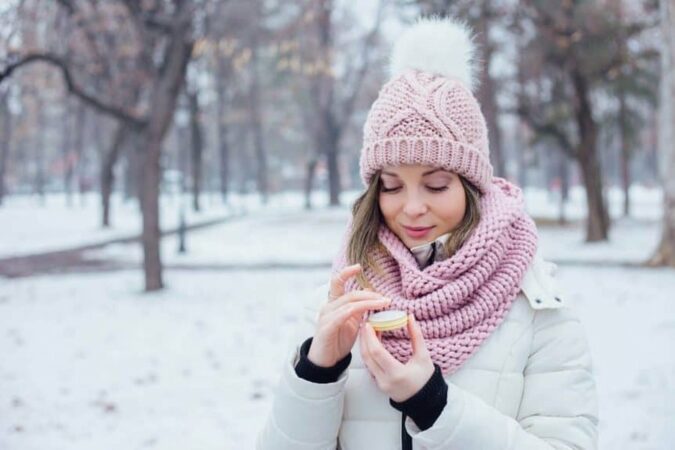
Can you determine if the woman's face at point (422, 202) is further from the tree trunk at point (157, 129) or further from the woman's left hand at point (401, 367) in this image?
the tree trunk at point (157, 129)

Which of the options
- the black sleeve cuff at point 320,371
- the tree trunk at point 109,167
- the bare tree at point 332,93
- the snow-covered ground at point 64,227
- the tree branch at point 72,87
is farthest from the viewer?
the bare tree at point 332,93

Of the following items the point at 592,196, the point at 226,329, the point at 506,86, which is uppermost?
the point at 506,86

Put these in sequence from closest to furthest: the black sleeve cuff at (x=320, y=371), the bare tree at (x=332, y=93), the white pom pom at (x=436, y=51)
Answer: the black sleeve cuff at (x=320, y=371) < the white pom pom at (x=436, y=51) < the bare tree at (x=332, y=93)

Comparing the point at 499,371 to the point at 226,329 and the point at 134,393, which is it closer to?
the point at 134,393

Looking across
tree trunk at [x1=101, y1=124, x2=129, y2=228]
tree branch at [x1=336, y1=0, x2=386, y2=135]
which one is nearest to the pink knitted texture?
tree trunk at [x1=101, y1=124, x2=129, y2=228]

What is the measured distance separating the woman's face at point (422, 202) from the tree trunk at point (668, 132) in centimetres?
973

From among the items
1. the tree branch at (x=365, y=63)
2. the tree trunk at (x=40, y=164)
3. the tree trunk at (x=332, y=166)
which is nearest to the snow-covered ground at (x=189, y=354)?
the tree branch at (x=365, y=63)

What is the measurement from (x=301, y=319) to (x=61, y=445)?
11.1 feet

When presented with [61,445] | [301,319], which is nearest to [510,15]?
[61,445]

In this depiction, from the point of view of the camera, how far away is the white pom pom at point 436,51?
1.72m

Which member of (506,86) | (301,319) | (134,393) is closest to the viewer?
(301,319)

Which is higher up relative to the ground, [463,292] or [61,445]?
[463,292]

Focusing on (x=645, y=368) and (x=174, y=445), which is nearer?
(x=174, y=445)

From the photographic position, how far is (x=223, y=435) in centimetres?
461
